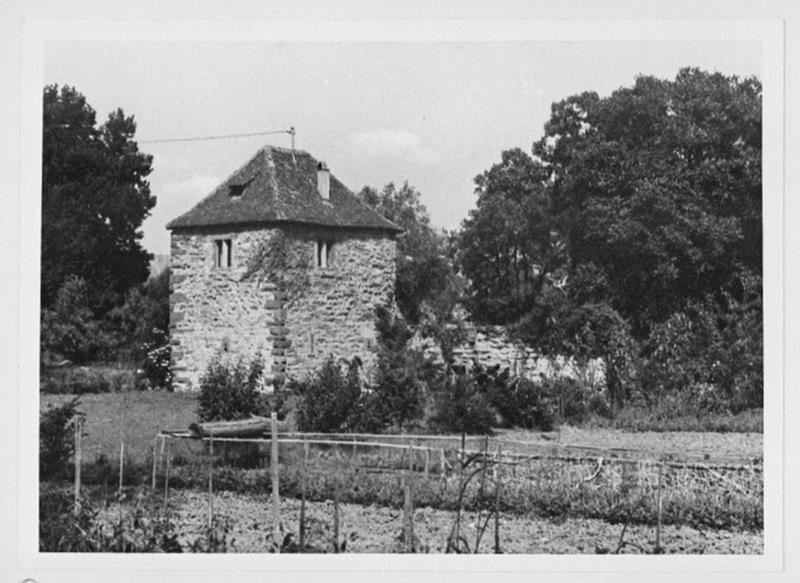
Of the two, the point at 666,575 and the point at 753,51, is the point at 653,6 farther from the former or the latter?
the point at 666,575

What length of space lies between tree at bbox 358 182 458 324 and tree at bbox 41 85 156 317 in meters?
2.29

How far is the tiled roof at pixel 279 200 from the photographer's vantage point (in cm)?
1243

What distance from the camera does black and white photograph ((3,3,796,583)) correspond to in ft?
36.7

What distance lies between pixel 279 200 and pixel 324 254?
80 cm

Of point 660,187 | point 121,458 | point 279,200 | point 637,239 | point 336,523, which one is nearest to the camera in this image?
point 336,523

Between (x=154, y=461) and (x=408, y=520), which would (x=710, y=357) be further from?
(x=154, y=461)

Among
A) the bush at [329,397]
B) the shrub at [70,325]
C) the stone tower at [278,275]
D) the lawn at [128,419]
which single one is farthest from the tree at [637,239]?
the shrub at [70,325]

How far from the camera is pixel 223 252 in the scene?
43.9 ft

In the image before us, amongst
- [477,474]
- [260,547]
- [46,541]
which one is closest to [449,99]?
[477,474]

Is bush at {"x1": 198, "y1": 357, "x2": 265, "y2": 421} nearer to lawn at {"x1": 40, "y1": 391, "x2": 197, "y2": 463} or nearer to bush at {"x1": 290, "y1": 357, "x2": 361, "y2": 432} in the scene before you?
lawn at {"x1": 40, "y1": 391, "x2": 197, "y2": 463}

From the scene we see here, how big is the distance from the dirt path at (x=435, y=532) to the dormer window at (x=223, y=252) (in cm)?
286

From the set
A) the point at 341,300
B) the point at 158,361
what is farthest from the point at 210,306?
the point at 341,300

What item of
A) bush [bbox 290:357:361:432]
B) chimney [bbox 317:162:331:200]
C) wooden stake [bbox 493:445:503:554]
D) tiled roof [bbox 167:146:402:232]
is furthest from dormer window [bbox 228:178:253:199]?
wooden stake [bbox 493:445:503:554]

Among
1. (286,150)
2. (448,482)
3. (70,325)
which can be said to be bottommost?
(448,482)
